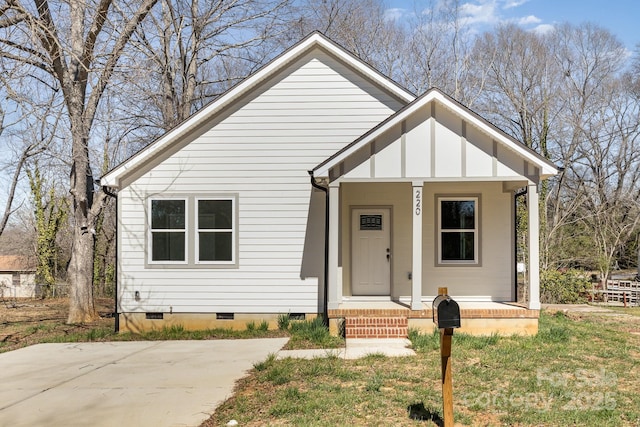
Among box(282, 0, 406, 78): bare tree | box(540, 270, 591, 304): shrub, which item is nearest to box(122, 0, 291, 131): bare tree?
box(282, 0, 406, 78): bare tree

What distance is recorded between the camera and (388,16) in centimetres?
2522

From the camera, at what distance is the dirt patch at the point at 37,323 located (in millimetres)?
10180

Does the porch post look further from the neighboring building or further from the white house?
the neighboring building

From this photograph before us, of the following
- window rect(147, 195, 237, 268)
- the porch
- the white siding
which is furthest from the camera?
the white siding

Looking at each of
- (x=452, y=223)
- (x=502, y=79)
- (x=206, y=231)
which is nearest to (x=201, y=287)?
(x=206, y=231)

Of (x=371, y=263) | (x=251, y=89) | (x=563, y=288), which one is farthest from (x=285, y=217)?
(x=563, y=288)

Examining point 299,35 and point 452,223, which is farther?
point 299,35

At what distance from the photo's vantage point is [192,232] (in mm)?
10680

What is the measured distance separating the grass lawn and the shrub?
9845 mm

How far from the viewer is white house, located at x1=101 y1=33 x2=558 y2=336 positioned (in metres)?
10.5

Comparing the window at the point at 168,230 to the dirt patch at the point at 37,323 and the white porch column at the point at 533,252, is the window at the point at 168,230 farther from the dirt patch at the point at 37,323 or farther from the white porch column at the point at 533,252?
the white porch column at the point at 533,252

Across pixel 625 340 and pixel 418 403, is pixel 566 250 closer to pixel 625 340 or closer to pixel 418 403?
pixel 625 340

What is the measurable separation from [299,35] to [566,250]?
16103 mm

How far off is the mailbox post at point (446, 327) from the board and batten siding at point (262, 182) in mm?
6076
